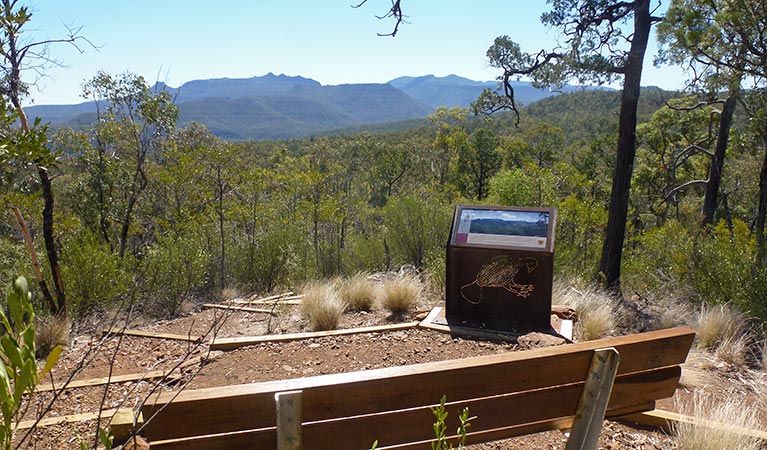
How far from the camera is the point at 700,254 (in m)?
6.68

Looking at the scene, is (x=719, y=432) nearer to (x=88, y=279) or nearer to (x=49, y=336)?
(x=49, y=336)

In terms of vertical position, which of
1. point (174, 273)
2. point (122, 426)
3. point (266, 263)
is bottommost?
point (266, 263)

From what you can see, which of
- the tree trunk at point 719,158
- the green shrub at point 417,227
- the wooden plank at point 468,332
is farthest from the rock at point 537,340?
the tree trunk at point 719,158

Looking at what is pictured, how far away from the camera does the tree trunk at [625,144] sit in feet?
23.5

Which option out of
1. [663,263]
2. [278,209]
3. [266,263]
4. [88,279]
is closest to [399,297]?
[88,279]

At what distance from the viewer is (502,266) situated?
4.49 m

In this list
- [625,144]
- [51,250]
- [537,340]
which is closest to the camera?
[537,340]

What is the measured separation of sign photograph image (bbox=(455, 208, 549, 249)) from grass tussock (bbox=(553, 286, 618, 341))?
3.41 ft

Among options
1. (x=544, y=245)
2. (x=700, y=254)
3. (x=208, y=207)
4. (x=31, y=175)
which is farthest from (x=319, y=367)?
(x=208, y=207)

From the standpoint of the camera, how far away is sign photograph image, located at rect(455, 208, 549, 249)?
14.3 ft

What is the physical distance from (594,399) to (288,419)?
1133 millimetres

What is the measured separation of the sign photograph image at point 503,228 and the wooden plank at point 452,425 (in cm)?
236

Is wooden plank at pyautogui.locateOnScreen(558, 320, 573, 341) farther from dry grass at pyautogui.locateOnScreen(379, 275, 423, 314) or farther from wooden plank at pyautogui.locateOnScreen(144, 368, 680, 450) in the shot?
wooden plank at pyautogui.locateOnScreen(144, 368, 680, 450)

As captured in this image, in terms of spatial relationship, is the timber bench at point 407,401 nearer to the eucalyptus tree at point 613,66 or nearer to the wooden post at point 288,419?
the wooden post at point 288,419
